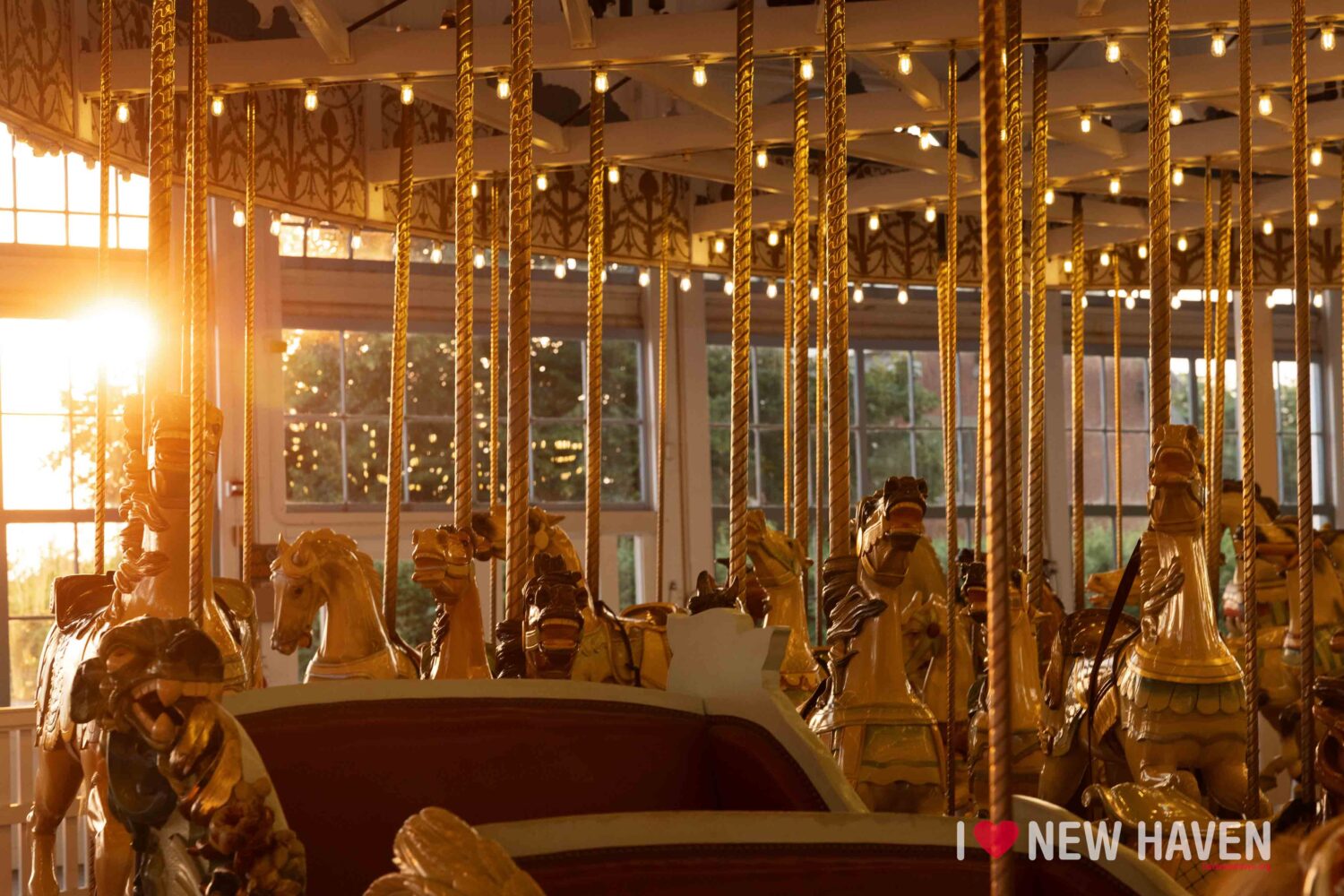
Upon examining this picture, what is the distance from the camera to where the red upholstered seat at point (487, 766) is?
2.87 meters

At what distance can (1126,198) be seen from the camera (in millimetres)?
12125

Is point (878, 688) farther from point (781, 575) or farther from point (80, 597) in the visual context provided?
point (781, 575)

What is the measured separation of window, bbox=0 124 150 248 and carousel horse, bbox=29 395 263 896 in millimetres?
6007

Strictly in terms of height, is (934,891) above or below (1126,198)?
below

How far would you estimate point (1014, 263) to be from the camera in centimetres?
518

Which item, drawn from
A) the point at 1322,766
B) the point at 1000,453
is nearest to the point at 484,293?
the point at 1322,766

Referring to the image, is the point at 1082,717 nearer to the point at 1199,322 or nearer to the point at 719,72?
the point at 719,72

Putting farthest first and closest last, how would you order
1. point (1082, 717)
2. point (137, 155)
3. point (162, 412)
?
1. point (137, 155)
2. point (1082, 717)
3. point (162, 412)

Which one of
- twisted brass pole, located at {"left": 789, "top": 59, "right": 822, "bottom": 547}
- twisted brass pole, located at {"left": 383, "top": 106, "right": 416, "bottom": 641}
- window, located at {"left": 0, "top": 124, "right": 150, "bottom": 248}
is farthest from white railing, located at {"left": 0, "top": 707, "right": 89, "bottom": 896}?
window, located at {"left": 0, "top": 124, "right": 150, "bottom": 248}

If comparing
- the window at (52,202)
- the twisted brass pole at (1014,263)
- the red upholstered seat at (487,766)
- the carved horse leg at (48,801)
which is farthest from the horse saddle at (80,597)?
the window at (52,202)

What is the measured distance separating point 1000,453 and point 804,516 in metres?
4.38

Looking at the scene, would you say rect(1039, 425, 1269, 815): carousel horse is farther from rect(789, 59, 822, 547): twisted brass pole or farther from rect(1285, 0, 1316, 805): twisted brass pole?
rect(789, 59, 822, 547): twisted brass pole

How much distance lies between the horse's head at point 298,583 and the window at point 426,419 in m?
5.64

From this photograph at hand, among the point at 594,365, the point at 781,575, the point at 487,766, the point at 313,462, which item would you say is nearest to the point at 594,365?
the point at 594,365
